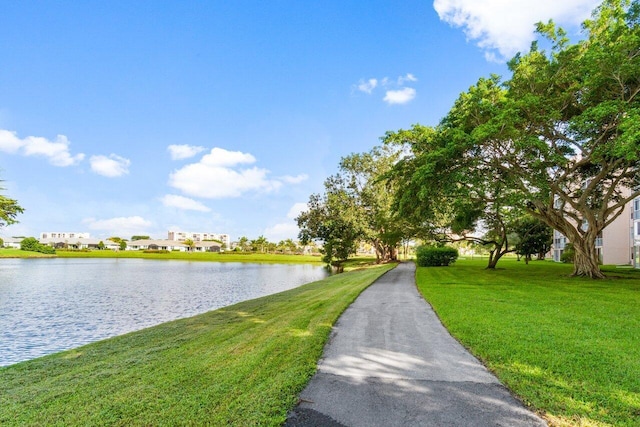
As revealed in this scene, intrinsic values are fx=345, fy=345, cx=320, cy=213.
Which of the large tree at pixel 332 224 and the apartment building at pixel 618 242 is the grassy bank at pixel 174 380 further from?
the apartment building at pixel 618 242

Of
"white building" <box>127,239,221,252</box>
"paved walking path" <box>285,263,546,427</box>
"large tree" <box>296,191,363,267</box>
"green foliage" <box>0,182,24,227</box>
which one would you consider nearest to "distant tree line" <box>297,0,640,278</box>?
"paved walking path" <box>285,263,546,427</box>

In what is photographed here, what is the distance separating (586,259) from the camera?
761 inches

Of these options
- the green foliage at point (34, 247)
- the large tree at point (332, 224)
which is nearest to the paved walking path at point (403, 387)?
the large tree at point (332, 224)

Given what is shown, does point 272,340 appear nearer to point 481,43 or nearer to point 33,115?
point 481,43

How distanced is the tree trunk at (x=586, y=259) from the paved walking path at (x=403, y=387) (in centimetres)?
1737

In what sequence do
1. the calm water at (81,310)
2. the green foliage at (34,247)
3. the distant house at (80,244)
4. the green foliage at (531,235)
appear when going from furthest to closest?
1. the distant house at (80,244)
2. the green foliage at (34,247)
3. the green foliage at (531,235)
4. the calm water at (81,310)

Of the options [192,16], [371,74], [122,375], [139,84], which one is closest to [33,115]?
[139,84]

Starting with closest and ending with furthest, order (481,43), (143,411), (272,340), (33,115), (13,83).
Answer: (143,411)
(272,340)
(481,43)
(13,83)
(33,115)

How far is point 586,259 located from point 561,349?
17793mm

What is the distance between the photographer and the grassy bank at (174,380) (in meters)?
3.55

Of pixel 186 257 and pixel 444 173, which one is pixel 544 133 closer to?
pixel 444 173

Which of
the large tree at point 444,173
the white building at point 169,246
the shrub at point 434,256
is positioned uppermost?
the large tree at point 444,173

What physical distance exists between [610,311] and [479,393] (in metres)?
7.60

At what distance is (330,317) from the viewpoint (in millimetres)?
8125
